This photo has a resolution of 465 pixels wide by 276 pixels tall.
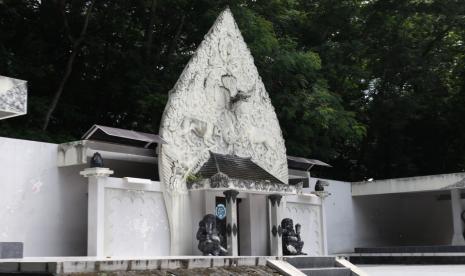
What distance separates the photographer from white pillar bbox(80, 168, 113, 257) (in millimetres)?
11055

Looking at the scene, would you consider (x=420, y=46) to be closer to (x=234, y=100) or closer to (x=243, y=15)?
(x=243, y=15)

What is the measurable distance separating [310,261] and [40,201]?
16.8ft

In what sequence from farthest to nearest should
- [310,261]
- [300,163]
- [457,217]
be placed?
[457,217], [300,163], [310,261]

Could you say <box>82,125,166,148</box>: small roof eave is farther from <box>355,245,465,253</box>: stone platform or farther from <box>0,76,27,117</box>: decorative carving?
<box>355,245,465,253</box>: stone platform

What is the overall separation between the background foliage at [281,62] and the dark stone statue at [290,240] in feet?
13.2

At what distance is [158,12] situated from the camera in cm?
1906

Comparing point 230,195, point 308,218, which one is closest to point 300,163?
point 308,218

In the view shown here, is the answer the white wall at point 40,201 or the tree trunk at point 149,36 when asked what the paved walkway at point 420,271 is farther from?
the tree trunk at point 149,36

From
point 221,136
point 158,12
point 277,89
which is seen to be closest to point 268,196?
point 221,136

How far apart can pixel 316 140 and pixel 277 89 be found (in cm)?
259

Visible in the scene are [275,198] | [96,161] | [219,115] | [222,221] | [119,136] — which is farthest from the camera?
[275,198]

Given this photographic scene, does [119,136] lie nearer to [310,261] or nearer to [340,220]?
[310,261]

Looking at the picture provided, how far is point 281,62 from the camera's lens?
17.7 meters

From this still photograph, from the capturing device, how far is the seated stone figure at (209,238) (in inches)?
478
